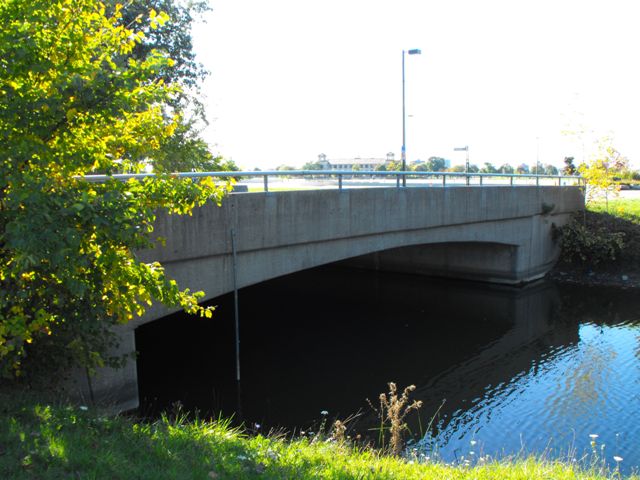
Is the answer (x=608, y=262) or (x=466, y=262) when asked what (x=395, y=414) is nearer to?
(x=466, y=262)

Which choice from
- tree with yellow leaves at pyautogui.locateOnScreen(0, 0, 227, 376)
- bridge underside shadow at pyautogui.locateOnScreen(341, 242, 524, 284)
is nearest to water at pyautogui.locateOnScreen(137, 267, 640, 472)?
bridge underside shadow at pyautogui.locateOnScreen(341, 242, 524, 284)

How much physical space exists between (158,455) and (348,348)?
910 cm

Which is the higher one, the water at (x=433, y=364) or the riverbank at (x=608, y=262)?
the riverbank at (x=608, y=262)

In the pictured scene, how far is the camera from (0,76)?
4.68 metres

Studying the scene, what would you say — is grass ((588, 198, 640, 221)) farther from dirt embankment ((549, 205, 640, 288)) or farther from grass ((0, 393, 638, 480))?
grass ((0, 393, 638, 480))

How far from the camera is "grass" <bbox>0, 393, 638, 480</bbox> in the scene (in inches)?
161

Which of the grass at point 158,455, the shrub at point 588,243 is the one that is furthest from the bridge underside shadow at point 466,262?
the grass at point 158,455

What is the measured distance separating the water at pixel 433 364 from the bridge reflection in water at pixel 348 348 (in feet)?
0.14

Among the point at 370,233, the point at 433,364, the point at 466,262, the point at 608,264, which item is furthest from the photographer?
the point at 608,264

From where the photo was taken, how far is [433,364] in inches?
489

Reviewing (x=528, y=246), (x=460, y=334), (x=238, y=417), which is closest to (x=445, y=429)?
(x=238, y=417)

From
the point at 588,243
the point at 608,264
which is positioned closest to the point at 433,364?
the point at 588,243

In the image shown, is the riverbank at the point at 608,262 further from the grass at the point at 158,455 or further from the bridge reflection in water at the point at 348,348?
the grass at the point at 158,455

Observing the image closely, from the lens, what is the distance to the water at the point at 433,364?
918cm
